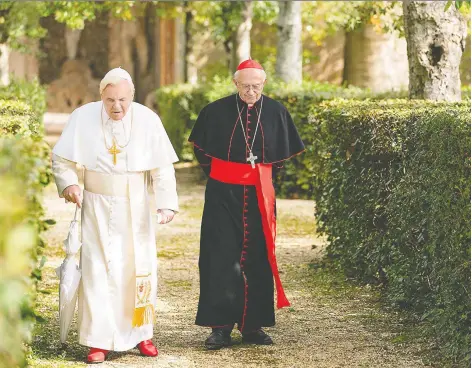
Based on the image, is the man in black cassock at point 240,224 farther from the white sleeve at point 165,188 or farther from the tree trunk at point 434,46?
the tree trunk at point 434,46

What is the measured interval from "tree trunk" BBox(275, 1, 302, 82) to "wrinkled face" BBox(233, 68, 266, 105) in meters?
9.63

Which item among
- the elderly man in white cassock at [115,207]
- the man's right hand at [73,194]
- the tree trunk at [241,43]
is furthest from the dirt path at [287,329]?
the tree trunk at [241,43]

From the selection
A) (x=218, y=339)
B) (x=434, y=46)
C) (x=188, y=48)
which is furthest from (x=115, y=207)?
(x=188, y=48)

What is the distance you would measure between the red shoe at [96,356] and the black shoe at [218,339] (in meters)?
0.72

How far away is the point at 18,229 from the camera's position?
12.0ft

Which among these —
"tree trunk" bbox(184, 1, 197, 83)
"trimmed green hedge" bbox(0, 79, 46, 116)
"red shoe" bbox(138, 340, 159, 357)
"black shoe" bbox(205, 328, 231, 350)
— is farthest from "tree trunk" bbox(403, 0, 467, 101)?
"tree trunk" bbox(184, 1, 197, 83)

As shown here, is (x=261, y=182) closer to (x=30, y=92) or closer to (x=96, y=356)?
(x=96, y=356)

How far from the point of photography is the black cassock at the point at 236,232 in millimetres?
7266

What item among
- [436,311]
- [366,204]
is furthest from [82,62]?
[436,311]

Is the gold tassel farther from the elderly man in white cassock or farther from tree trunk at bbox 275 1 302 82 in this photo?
tree trunk at bbox 275 1 302 82

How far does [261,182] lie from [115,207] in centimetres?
99

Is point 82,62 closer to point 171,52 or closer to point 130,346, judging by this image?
point 171,52

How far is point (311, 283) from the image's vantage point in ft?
30.7

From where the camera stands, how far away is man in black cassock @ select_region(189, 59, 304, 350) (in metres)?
7.26
